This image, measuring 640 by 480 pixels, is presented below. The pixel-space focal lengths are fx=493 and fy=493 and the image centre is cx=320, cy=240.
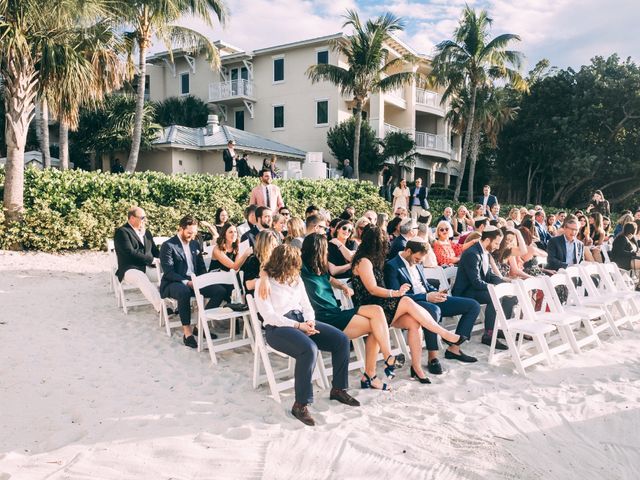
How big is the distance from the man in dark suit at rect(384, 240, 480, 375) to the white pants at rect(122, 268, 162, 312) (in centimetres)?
329

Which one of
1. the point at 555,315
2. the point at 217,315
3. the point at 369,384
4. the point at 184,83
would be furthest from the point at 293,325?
the point at 184,83

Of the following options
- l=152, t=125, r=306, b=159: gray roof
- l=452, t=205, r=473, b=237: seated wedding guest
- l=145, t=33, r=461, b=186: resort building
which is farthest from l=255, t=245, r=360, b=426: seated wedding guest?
l=145, t=33, r=461, b=186: resort building

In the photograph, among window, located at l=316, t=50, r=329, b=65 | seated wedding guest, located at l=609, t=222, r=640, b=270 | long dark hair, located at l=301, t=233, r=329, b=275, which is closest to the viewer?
long dark hair, located at l=301, t=233, r=329, b=275

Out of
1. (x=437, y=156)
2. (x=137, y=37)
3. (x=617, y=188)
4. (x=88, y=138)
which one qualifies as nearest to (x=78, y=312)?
(x=137, y=37)

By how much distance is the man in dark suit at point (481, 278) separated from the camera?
244 inches

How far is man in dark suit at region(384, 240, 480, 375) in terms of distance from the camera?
5359 millimetres

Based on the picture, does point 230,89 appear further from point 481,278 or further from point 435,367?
point 435,367

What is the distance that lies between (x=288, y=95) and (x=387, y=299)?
27.0m

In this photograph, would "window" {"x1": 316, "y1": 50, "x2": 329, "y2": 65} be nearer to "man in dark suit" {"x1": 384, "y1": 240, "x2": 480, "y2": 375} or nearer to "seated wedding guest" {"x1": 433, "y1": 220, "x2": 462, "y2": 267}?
"seated wedding guest" {"x1": 433, "y1": 220, "x2": 462, "y2": 267}

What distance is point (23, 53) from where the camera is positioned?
10.2 metres

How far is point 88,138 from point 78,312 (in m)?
18.7

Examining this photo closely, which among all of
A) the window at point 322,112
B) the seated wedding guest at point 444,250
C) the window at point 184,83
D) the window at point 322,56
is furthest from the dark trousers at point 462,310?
the window at point 184,83

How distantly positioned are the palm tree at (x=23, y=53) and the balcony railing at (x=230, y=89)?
64.3 feet

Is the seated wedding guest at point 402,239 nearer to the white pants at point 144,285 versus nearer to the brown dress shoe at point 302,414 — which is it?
the brown dress shoe at point 302,414
